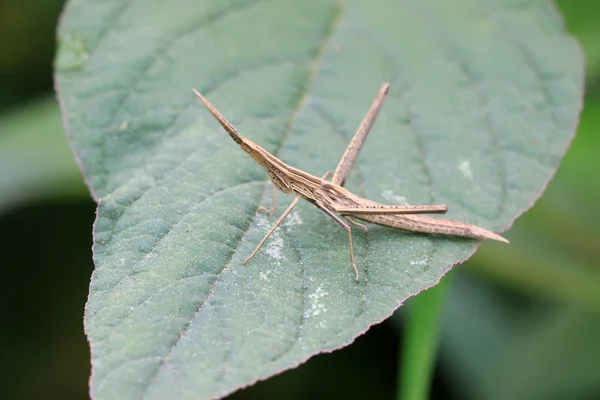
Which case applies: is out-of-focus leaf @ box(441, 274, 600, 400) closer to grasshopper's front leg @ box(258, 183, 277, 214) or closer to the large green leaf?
the large green leaf

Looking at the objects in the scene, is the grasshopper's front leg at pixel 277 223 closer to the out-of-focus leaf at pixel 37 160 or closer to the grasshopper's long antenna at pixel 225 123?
the grasshopper's long antenna at pixel 225 123

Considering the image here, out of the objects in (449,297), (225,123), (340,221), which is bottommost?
(449,297)

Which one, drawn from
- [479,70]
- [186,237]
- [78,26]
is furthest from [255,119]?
[479,70]

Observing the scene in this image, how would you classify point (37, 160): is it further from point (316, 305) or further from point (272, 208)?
point (316, 305)

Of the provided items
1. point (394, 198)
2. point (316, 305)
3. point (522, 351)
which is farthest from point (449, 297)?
point (316, 305)

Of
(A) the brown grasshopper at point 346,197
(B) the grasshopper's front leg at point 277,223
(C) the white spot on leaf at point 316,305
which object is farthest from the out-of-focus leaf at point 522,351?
(C) the white spot on leaf at point 316,305

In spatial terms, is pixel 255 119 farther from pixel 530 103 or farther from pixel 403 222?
pixel 530 103
